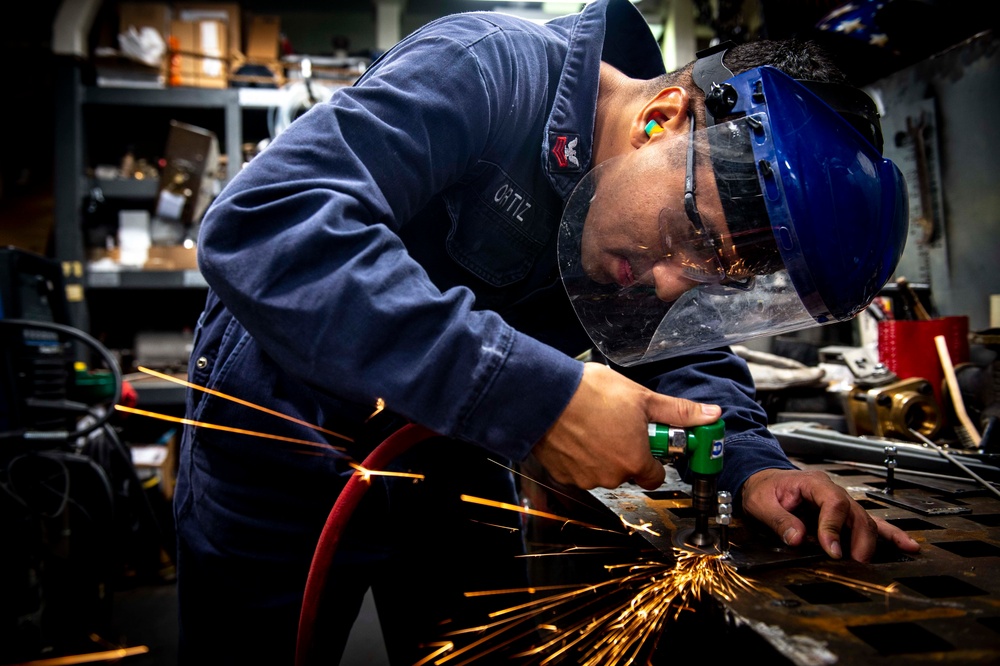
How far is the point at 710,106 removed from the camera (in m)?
1.04

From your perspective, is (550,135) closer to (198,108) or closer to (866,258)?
(866,258)

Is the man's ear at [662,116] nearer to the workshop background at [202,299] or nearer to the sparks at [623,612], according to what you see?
the workshop background at [202,299]

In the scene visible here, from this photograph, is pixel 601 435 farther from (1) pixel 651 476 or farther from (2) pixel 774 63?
(2) pixel 774 63

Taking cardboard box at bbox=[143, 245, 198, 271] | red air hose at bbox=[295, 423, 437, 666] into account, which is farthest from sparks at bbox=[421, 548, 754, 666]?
cardboard box at bbox=[143, 245, 198, 271]

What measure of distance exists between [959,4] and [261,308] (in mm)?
2514

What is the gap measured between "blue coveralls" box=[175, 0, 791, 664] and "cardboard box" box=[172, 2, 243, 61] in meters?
3.92

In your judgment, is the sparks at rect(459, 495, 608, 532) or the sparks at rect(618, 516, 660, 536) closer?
the sparks at rect(618, 516, 660, 536)

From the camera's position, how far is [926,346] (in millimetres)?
1975

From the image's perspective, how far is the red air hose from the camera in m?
1.03

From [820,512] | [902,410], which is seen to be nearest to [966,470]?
[902,410]

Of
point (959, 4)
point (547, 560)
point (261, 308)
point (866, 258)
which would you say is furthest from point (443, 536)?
point (959, 4)

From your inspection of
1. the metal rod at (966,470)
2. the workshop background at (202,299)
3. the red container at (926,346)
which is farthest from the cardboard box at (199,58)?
the metal rod at (966,470)

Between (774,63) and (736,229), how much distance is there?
1.08 feet

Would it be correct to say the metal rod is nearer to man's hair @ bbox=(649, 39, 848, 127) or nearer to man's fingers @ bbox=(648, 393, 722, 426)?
man's fingers @ bbox=(648, 393, 722, 426)
